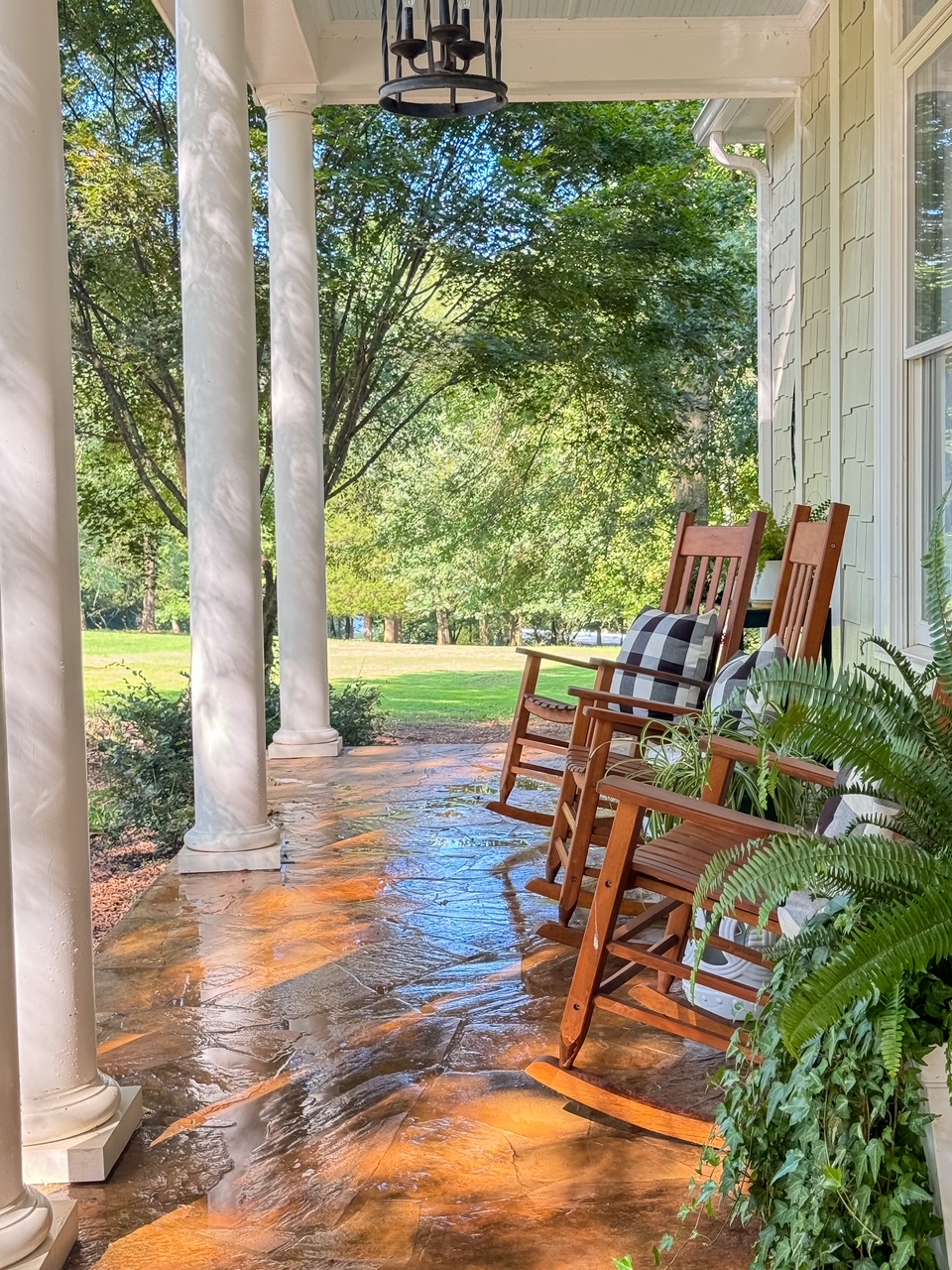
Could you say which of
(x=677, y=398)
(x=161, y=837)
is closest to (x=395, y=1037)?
(x=161, y=837)

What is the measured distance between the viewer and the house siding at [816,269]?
5.25 meters

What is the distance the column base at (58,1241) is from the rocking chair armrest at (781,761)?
4.54 ft

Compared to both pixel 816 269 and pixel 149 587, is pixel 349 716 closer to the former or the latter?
pixel 149 587

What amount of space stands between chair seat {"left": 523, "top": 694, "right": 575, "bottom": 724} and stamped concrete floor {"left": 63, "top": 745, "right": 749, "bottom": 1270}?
0.47m

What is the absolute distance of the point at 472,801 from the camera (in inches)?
196

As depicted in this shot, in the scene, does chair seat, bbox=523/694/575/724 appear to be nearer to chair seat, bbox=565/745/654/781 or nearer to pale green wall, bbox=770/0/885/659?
chair seat, bbox=565/745/654/781

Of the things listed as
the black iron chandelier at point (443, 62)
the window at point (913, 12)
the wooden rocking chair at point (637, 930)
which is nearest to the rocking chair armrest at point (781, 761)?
the wooden rocking chair at point (637, 930)

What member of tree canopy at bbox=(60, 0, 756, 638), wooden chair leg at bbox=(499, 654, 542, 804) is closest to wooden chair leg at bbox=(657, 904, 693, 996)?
wooden chair leg at bbox=(499, 654, 542, 804)

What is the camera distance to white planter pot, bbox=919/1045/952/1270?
4.69 ft

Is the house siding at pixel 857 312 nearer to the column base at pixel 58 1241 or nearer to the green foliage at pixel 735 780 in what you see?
the green foliage at pixel 735 780

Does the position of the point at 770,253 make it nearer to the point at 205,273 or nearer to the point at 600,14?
the point at 600,14

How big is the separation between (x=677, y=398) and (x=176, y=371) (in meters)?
3.43

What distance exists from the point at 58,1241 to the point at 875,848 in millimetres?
1207

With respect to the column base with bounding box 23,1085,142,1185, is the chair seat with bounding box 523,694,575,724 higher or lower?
higher
